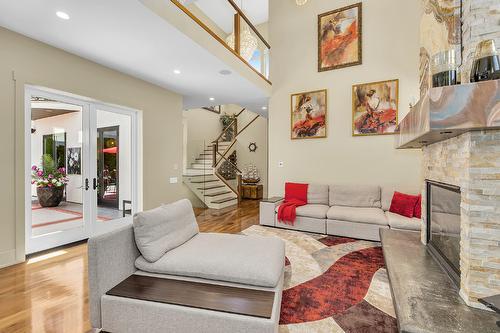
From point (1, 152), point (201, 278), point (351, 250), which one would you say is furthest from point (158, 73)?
point (351, 250)

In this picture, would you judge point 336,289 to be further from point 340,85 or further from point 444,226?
point 340,85

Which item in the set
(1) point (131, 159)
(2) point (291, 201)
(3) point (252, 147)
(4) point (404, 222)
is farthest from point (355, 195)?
(3) point (252, 147)

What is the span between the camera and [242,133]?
9.59 meters

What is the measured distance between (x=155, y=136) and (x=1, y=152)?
229 centimetres

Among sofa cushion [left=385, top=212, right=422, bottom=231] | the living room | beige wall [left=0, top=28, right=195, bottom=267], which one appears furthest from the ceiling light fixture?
Result: sofa cushion [left=385, top=212, right=422, bottom=231]

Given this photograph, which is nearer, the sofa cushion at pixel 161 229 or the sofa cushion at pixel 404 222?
the sofa cushion at pixel 161 229

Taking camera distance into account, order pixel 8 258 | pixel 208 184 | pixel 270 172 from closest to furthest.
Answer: pixel 8 258
pixel 270 172
pixel 208 184

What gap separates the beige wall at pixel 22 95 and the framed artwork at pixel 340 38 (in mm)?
3534

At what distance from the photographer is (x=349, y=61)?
461 cm

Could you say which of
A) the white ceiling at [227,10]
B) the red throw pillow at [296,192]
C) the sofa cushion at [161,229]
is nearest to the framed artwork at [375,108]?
the red throw pillow at [296,192]

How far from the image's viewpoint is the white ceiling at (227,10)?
6.42m

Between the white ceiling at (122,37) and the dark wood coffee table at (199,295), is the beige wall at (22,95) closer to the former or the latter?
the white ceiling at (122,37)

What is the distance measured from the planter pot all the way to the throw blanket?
140 inches

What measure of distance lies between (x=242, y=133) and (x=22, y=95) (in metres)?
7.15
